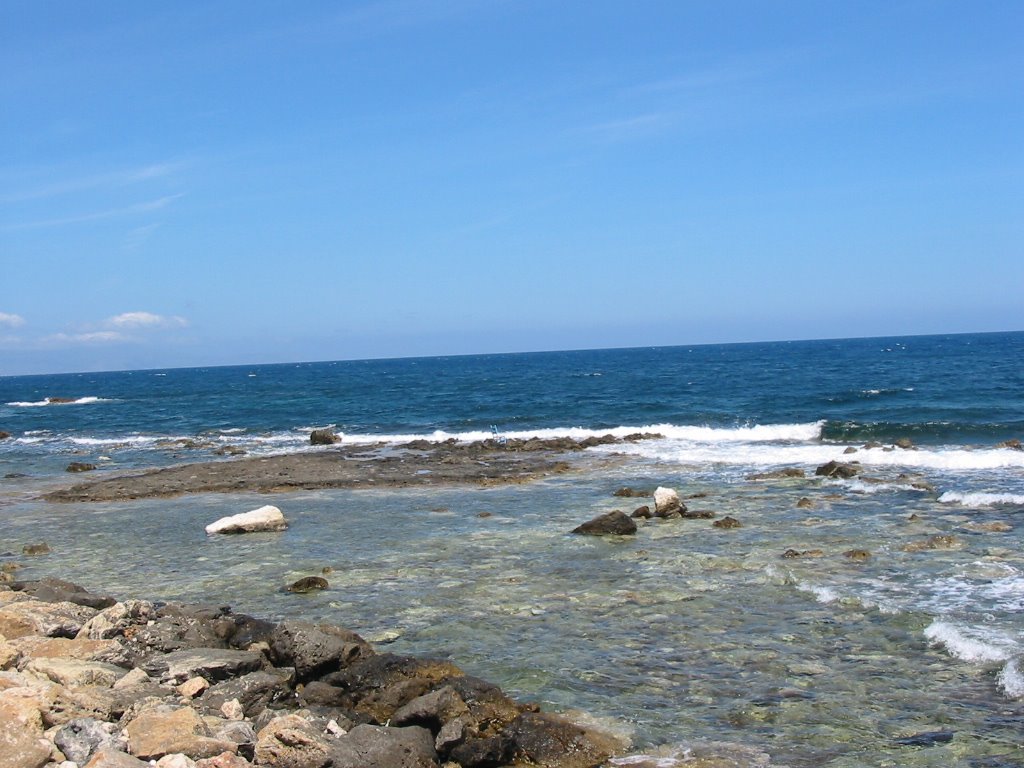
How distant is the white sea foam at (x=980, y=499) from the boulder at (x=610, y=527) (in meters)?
7.34

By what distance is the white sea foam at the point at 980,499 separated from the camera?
18.8 m

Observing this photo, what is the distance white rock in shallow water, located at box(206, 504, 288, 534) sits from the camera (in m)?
18.8

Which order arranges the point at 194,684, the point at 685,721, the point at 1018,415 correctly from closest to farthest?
the point at 685,721, the point at 194,684, the point at 1018,415

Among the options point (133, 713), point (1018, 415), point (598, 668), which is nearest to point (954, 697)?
point (598, 668)

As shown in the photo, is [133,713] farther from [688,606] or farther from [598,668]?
[688,606]

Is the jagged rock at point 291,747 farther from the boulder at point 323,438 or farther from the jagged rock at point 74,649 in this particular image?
the boulder at point 323,438

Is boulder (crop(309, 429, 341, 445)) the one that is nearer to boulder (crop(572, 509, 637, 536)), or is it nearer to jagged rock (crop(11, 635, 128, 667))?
boulder (crop(572, 509, 637, 536))

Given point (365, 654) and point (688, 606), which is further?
point (688, 606)

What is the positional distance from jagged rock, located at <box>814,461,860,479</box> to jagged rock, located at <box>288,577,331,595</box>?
48.9ft

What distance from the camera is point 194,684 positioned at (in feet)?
29.8

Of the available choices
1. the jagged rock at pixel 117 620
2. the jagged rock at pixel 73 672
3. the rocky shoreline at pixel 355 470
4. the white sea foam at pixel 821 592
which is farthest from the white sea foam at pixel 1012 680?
the rocky shoreline at pixel 355 470

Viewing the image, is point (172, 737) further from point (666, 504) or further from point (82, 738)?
point (666, 504)

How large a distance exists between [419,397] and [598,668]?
183ft

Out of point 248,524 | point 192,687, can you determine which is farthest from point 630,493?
point 192,687
